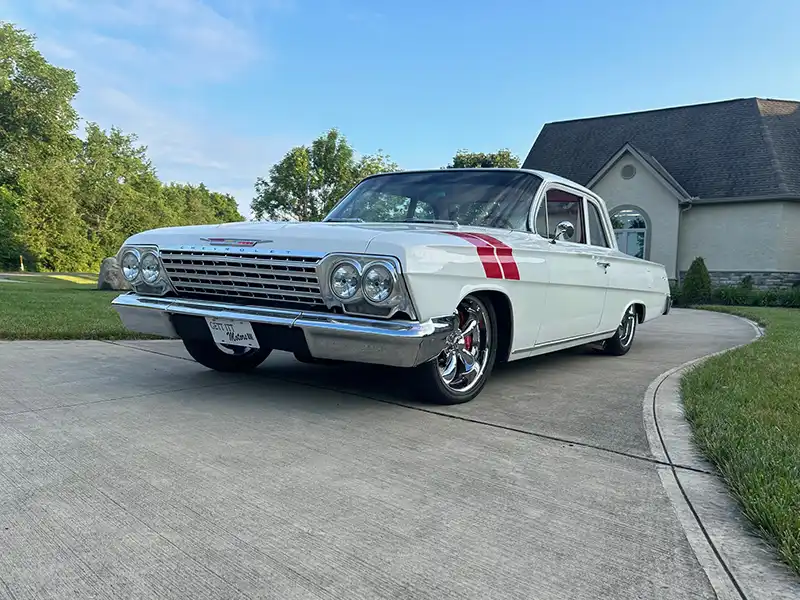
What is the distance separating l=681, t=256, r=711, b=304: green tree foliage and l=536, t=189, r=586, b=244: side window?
14867mm

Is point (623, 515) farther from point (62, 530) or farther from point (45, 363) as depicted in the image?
point (45, 363)

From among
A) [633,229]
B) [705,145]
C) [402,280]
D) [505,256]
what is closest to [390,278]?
[402,280]

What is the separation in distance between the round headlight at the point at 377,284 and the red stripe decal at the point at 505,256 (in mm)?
914

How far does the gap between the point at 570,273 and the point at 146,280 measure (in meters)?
3.18

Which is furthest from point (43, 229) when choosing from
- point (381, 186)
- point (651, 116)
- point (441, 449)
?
point (441, 449)

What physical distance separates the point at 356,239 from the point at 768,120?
22277mm

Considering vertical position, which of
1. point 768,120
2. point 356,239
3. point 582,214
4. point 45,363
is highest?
point 768,120

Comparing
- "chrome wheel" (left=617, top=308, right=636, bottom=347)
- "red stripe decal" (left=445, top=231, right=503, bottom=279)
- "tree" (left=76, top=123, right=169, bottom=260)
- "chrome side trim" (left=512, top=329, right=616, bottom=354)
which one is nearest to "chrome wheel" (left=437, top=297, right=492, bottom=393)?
"red stripe decal" (left=445, top=231, right=503, bottom=279)

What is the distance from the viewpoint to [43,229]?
32812 mm

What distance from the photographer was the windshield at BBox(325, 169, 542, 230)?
454 centimetres

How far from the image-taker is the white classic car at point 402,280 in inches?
127

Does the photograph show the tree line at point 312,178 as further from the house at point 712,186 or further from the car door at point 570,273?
the car door at point 570,273

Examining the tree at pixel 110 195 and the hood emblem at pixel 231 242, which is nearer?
the hood emblem at pixel 231 242

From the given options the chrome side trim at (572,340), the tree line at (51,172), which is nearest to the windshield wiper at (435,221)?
the chrome side trim at (572,340)
